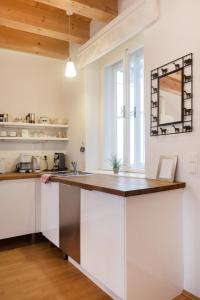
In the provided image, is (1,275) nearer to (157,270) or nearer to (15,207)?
(15,207)

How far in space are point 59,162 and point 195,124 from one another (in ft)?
7.21

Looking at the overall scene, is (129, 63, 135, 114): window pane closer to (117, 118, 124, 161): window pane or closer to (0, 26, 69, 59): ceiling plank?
(117, 118, 124, 161): window pane

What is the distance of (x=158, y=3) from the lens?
2.08 metres

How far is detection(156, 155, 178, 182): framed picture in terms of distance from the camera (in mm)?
1927

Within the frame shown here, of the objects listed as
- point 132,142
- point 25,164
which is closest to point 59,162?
point 25,164

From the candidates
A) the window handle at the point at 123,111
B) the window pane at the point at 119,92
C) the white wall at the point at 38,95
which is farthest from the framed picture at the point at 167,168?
the white wall at the point at 38,95

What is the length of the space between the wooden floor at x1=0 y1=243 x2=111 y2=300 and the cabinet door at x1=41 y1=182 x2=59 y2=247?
0.21 meters

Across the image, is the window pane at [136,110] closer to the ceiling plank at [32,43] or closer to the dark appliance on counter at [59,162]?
the dark appliance on counter at [59,162]

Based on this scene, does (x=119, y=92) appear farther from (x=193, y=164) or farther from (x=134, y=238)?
(x=134, y=238)

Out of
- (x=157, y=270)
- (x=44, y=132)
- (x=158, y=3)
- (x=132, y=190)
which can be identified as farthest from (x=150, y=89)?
(x=44, y=132)

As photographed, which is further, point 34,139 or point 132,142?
point 34,139

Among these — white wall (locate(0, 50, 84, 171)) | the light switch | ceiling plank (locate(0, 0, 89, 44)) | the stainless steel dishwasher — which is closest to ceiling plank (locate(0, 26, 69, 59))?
white wall (locate(0, 50, 84, 171))

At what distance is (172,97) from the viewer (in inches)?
77.9

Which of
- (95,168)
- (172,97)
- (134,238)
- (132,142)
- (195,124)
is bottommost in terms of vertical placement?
(134,238)
